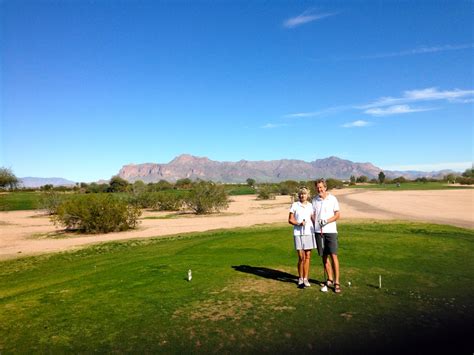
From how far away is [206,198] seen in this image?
50281 millimetres

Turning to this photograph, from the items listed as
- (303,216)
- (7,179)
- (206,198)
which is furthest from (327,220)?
(7,179)

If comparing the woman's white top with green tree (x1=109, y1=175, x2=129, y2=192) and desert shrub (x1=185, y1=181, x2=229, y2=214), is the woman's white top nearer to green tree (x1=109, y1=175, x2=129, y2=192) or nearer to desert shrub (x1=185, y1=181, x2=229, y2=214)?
desert shrub (x1=185, y1=181, x2=229, y2=214)

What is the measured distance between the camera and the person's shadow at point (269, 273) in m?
9.61

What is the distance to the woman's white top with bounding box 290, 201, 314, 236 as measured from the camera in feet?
28.4

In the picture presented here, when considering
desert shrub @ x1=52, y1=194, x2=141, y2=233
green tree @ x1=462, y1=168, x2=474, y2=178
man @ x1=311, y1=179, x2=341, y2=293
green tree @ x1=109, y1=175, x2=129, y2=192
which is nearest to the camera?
man @ x1=311, y1=179, x2=341, y2=293

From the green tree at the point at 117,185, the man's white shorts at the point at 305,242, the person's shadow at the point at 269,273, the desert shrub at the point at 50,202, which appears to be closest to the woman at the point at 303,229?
the man's white shorts at the point at 305,242

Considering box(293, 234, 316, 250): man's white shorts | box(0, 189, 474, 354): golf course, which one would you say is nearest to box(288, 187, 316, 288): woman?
box(293, 234, 316, 250): man's white shorts

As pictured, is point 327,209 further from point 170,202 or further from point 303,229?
point 170,202

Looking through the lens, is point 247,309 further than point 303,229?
No

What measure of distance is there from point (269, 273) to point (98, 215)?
87.8 ft

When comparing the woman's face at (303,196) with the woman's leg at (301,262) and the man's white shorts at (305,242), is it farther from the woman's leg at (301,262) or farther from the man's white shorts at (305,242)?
the woman's leg at (301,262)

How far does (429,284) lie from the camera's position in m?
8.86

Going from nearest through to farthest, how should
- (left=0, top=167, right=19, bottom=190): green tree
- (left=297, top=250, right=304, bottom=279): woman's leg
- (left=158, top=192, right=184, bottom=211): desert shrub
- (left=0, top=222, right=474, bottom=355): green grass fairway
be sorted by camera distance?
(left=0, top=222, right=474, bottom=355): green grass fairway
(left=297, top=250, right=304, bottom=279): woman's leg
(left=0, top=167, right=19, bottom=190): green tree
(left=158, top=192, right=184, bottom=211): desert shrub

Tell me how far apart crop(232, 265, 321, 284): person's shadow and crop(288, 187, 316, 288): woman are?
650mm
